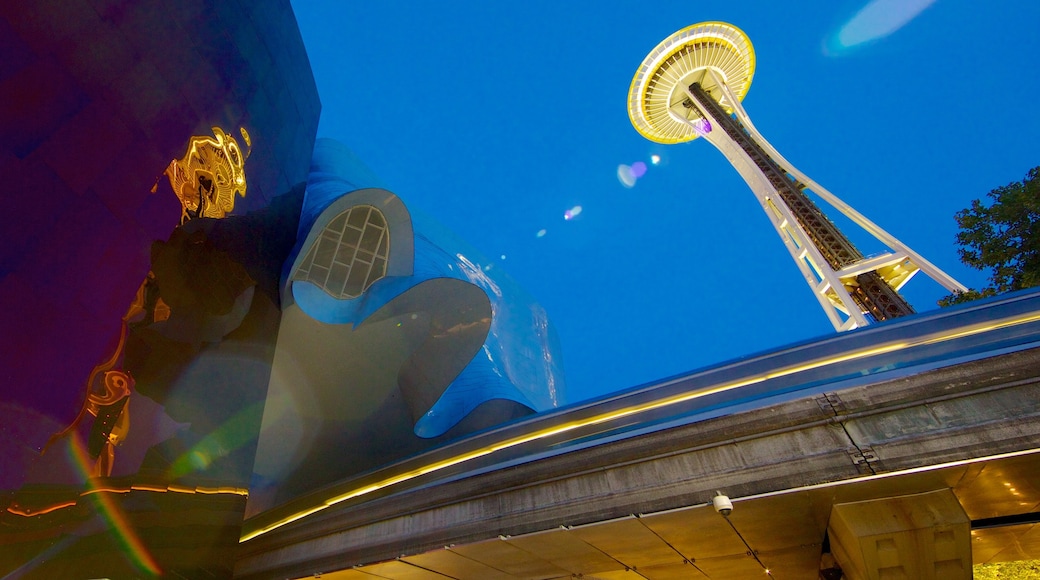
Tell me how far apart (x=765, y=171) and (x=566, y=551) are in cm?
3316

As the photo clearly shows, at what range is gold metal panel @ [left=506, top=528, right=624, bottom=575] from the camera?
7.24 m

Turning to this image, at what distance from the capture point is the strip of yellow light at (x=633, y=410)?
6.29m

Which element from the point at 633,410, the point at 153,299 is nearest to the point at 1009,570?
the point at 633,410

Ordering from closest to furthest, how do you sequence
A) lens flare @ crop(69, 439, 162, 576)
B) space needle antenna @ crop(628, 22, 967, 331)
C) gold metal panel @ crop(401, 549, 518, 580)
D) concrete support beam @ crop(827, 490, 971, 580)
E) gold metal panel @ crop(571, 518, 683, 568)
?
concrete support beam @ crop(827, 490, 971, 580) → gold metal panel @ crop(571, 518, 683, 568) → lens flare @ crop(69, 439, 162, 576) → gold metal panel @ crop(401, 549, 518, 580) → space needle antenna @ crop(628, 22, 967, 331)

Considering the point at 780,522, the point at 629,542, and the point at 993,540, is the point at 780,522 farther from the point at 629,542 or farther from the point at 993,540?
the point at 993,540

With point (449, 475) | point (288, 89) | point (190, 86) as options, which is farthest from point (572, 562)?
point (288, 89)

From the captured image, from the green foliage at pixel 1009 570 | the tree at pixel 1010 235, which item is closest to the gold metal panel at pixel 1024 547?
the green foliage at pixel 1009 570

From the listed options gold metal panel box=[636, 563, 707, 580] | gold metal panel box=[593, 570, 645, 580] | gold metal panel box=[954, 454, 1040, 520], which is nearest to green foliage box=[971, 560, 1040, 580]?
gold metal panel box=[954, 454, 1040, 520]

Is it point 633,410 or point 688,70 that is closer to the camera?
point 633,410

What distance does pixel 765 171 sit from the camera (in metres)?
34.3

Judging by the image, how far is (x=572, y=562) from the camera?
26.3 ft

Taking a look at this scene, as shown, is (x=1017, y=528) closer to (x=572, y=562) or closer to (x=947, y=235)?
(x=572, y=562)

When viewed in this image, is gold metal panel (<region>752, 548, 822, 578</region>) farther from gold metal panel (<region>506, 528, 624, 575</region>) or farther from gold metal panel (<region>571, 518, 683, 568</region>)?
gold metal panel (<region>506, 528, 624, 575</region>)

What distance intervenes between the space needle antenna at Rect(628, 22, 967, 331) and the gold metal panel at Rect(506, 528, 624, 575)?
17583mm
